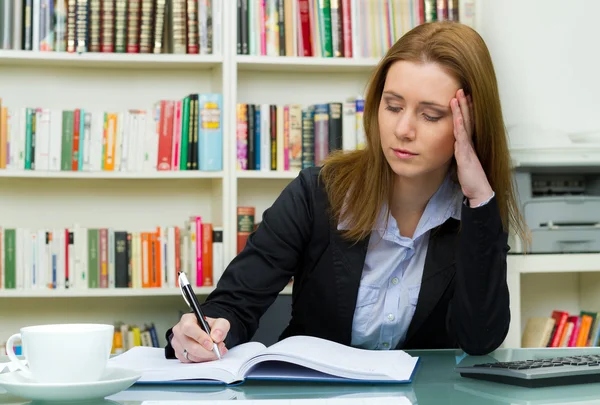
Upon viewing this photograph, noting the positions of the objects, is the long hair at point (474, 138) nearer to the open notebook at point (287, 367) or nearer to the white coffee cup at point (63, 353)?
the open notebook at point (287, 367)

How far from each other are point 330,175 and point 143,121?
1290mm

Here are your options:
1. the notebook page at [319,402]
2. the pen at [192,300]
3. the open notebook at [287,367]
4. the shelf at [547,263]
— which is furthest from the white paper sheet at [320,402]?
the shelf at [547,263]

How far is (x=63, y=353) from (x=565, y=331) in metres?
2.31

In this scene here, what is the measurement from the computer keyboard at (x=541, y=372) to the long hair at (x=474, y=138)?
520 millimetres

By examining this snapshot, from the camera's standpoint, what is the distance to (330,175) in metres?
1.57

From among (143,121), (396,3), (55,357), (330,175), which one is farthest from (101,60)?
(55,357)

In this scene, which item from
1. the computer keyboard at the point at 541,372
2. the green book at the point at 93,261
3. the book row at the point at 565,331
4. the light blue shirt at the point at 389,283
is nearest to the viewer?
the computer keyboard at the point at 541,372

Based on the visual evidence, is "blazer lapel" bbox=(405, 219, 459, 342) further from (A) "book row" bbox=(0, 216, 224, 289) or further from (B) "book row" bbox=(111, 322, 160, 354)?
(B) "book row" bbox=(111, 322, 160, 354)

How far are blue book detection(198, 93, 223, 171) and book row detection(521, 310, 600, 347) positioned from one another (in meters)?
1.29

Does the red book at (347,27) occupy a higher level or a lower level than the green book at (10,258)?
higher

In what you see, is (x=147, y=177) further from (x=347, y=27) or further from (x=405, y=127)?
(x=405, y=127)

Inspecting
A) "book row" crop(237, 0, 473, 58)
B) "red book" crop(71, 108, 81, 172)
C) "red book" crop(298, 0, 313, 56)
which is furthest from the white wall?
"red book" crop(71, 108, 81, 172)

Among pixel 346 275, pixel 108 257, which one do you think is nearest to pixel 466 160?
pixel 346 275

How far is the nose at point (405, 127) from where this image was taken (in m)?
1.36
